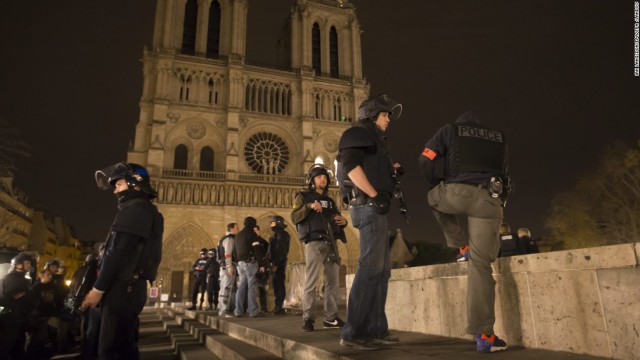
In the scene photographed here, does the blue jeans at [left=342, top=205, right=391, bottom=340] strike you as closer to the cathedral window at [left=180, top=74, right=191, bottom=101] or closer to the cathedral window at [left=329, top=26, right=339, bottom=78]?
the cathedral window at [left=180, top=74, right=191, bottom=101]

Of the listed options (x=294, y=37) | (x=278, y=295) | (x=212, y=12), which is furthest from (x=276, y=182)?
(x=278, y=295)

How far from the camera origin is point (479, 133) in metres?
2.50

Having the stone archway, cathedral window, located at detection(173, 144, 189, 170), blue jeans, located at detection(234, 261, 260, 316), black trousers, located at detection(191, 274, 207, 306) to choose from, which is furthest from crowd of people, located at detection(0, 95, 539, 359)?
cathedral window, located at detection(173, 144, 189, 170)

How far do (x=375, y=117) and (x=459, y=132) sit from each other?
2.22 feet

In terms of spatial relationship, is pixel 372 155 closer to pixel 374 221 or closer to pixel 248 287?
pixel 374 221

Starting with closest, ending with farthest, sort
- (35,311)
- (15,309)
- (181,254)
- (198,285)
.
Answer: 1. (15,309)
2. (35,311)
3. (198,285)
4. (181,254)

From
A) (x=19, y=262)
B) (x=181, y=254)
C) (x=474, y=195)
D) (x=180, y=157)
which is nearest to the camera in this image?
(x=474, y=195)

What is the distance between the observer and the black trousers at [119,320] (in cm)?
232

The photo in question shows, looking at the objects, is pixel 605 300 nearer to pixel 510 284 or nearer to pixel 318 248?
pixel 510 284

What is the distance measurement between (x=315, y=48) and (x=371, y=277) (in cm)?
2990

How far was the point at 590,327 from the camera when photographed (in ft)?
6.63

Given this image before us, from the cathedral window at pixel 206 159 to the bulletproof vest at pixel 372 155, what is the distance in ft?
79.7

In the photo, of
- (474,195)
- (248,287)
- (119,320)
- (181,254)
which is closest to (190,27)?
(181,254)

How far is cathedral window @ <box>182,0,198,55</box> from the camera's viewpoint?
87.0ft
